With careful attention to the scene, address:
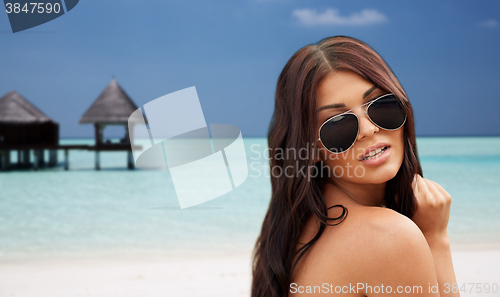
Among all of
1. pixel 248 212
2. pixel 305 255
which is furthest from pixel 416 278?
pixel 248 212

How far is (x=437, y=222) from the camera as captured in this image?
1319 mm

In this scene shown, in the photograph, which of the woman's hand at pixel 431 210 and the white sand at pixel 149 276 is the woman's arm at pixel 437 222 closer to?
the woman's hand at pixel 431 210

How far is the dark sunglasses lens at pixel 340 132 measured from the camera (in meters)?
1.14

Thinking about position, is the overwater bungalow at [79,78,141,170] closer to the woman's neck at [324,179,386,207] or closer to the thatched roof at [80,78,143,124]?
the thatched roof at [80,78,143,124]

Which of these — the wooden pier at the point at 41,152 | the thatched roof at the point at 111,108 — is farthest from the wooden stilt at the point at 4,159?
the thatched roof at the point at 111,108

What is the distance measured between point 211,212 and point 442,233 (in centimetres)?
1090

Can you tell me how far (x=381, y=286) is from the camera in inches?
39.6

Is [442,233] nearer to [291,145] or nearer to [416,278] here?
[416,278]

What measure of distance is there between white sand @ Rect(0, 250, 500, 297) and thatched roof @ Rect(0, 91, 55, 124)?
64.5 ft

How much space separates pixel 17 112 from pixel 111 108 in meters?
6.75

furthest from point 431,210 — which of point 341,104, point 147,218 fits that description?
point 147,218

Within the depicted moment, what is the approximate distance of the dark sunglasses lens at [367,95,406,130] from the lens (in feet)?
3.74

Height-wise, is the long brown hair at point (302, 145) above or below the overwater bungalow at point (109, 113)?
above

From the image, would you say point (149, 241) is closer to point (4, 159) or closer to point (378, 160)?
point (378, 160)
